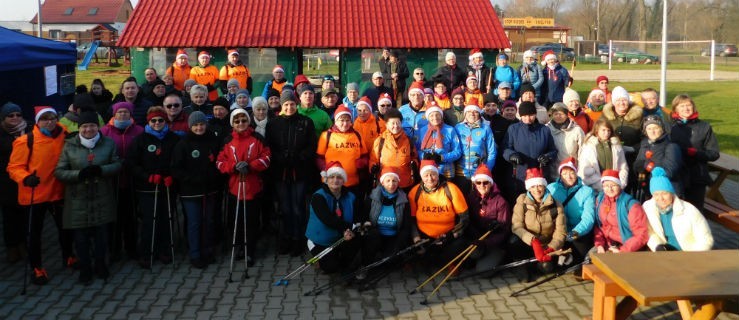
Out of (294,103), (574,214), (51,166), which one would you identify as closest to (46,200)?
(51,166)

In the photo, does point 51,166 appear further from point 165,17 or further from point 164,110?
point 165,17

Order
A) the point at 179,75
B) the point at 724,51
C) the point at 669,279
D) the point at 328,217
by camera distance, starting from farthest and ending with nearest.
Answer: the point at 724,51, the point at 179,75, the point at 328,217, the point at 669,279

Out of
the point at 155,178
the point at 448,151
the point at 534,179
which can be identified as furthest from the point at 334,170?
the point at 534,179

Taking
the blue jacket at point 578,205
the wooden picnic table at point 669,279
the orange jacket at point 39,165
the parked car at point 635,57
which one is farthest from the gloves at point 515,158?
the parked car at point 635,57

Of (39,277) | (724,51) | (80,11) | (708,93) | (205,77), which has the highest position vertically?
(80,11)

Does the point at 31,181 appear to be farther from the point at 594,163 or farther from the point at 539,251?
the point at 594,163

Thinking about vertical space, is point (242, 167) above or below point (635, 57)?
below

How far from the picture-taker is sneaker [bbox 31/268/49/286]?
23.2ft

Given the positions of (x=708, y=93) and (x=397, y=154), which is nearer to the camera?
(x=397, y=154)

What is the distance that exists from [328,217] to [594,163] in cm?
296

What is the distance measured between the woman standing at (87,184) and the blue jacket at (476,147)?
146 inches

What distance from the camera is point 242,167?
7.40 metres

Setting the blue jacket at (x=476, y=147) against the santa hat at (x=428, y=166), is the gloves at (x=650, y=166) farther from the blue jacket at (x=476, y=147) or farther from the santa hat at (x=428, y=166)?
the santa hat at (x=428, y=166)

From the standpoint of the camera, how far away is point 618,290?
211 inches
